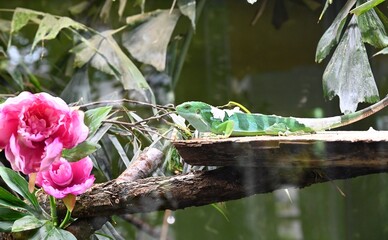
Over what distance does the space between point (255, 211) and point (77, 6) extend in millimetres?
710

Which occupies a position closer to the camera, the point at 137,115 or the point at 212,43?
the point at 137,115

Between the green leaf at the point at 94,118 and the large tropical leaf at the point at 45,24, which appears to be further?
the large tropical leaf at the point at 45,24

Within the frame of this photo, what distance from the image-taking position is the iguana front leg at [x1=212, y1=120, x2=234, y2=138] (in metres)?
0.58

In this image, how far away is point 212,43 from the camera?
113 cm

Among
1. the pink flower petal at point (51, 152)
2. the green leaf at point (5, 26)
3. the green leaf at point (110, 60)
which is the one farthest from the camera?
the green leaf at point (5, 26)

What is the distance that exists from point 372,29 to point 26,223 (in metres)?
0.46

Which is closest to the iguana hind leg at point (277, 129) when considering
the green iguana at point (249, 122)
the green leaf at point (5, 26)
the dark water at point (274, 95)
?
the green iguana at point (249, 122)

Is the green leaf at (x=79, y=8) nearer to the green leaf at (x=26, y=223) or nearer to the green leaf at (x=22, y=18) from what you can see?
the green leaf at (x=22, y=18)

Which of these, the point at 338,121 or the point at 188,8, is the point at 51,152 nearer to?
the point at 338,121

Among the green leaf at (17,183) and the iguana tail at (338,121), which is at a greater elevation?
the iguana tail at (338,121)

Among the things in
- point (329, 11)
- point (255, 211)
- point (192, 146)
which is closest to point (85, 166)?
point (192, 146)

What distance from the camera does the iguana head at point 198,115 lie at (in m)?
0.61

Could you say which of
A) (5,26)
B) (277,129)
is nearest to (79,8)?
(5,26)

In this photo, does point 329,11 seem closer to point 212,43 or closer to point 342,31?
point 342,31
